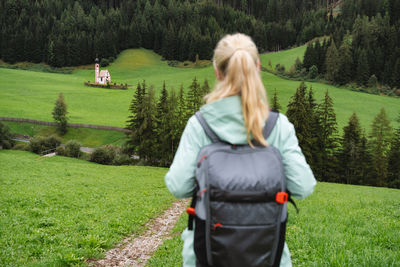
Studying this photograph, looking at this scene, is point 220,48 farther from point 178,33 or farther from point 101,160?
point 178,33

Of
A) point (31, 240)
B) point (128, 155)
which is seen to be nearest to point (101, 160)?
point (128, 155)

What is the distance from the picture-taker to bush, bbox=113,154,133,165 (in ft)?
163

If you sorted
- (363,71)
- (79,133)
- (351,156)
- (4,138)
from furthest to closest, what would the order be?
(363,71), (79,133), (4,138), (351,156)

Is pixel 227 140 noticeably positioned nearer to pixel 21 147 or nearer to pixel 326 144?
pixel 326 144

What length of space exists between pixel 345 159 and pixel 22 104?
7661 centimetres

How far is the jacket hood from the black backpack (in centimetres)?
9

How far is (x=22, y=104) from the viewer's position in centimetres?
7912

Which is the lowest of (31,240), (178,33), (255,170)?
(31,240)

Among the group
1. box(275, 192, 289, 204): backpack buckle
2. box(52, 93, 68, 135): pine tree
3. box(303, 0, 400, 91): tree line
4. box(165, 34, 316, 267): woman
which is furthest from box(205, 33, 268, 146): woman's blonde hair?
box(303, 0, 400, 91): tree line

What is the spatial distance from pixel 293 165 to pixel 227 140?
68 cm

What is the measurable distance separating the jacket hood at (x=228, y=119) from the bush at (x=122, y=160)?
49041mm

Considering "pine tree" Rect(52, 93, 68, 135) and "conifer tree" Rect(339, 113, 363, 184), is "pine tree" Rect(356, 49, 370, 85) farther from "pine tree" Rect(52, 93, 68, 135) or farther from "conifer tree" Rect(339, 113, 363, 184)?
"pine tree" Rect(52, 93, 68, 135)

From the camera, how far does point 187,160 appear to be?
2756mm

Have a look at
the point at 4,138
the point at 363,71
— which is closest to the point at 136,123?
the point at 4,138
